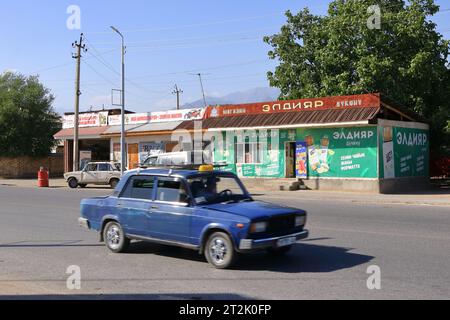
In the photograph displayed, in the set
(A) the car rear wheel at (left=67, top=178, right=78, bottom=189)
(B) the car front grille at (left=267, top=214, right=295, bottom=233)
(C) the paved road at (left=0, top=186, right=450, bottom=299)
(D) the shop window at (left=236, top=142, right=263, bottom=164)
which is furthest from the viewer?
(A) the car rear wheel at (left=67, top=178, right=78, bottom=189)

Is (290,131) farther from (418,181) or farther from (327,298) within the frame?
(327,298)

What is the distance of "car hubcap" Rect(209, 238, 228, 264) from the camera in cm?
798

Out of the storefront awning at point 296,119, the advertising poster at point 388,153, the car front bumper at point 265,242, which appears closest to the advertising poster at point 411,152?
the advertising poster at point 388,153

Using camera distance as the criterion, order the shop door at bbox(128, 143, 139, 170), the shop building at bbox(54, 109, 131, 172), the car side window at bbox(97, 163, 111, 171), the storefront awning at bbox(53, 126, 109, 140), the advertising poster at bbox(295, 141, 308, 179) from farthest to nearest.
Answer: the shop building at bbox(54, 109, 131, 172) → the storefront awning at bbox(53, 126, 109, 140) → the shop door at bbox(128, 143, 139, 170) → the car side window at bbox(97, 163, 111, 171) → the advertising poster at bbox(295, 141, 308, 179)

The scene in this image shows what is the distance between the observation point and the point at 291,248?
9609 millimetres

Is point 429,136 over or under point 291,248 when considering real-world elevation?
over

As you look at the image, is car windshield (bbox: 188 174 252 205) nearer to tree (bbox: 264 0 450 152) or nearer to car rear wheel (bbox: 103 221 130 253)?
car rear wheel (bbox: 103 221 130 253)

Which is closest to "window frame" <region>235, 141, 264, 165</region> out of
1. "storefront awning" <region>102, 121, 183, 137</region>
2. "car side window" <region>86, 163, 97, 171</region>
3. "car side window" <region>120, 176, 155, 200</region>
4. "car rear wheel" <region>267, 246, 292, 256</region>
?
"storefront awning" <region>102, 121, 183, 137</region>

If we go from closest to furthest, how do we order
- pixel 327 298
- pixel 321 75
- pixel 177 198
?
pixel 327 298 < pixel 177 198 < pixel 321 75

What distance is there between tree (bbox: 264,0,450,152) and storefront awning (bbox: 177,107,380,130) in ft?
15.9

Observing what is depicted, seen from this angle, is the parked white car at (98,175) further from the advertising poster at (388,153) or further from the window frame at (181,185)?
the window frame at (181,185)

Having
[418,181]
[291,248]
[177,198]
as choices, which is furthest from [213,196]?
[418,181]

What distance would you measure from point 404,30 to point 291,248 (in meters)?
22.8

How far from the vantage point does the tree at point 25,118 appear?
44.0 meters
